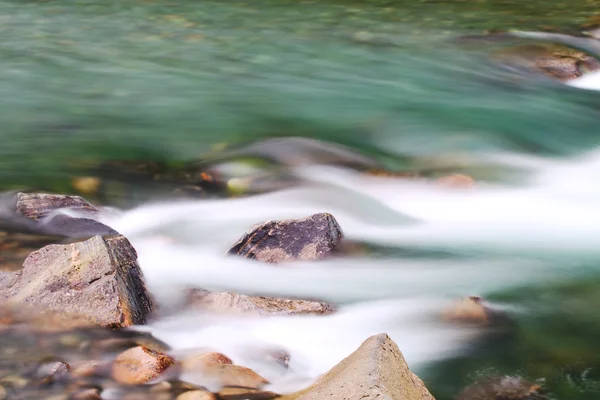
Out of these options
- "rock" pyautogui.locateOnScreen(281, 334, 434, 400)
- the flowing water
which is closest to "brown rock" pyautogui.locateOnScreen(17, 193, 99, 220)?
the flowing water

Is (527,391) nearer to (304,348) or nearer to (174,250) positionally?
(304,348)

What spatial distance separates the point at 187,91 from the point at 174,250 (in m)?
3.91

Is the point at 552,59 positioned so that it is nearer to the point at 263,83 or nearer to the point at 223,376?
the point at 263,83

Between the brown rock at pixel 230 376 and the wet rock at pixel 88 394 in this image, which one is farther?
the brown rock at pixel 230 376

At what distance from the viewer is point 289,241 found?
4.55 meters

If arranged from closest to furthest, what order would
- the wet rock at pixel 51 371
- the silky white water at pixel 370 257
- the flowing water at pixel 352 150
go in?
the wet rock at pixel 51 371 < the silky white water at pixel 370 257 < the flowing water at pixel 352 150

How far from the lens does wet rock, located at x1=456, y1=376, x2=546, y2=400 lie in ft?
11.2

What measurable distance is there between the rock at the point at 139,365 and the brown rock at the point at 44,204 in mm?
1810

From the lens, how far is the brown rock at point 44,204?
5.03 m

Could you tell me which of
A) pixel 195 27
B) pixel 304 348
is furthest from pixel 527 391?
pixel 195 27

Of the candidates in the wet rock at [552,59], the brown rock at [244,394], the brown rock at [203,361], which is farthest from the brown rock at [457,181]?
the wet rock at [552,59]

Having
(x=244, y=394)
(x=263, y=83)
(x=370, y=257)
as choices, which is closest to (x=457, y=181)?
(x=370, y=257)

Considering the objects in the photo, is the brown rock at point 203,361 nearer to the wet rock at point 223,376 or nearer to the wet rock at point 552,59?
the wet rock at point 223,376

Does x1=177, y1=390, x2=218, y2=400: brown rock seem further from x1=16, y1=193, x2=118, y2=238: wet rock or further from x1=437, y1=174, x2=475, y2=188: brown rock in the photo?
x1=437, y1=174, x2=475, y2=188: brown rock
